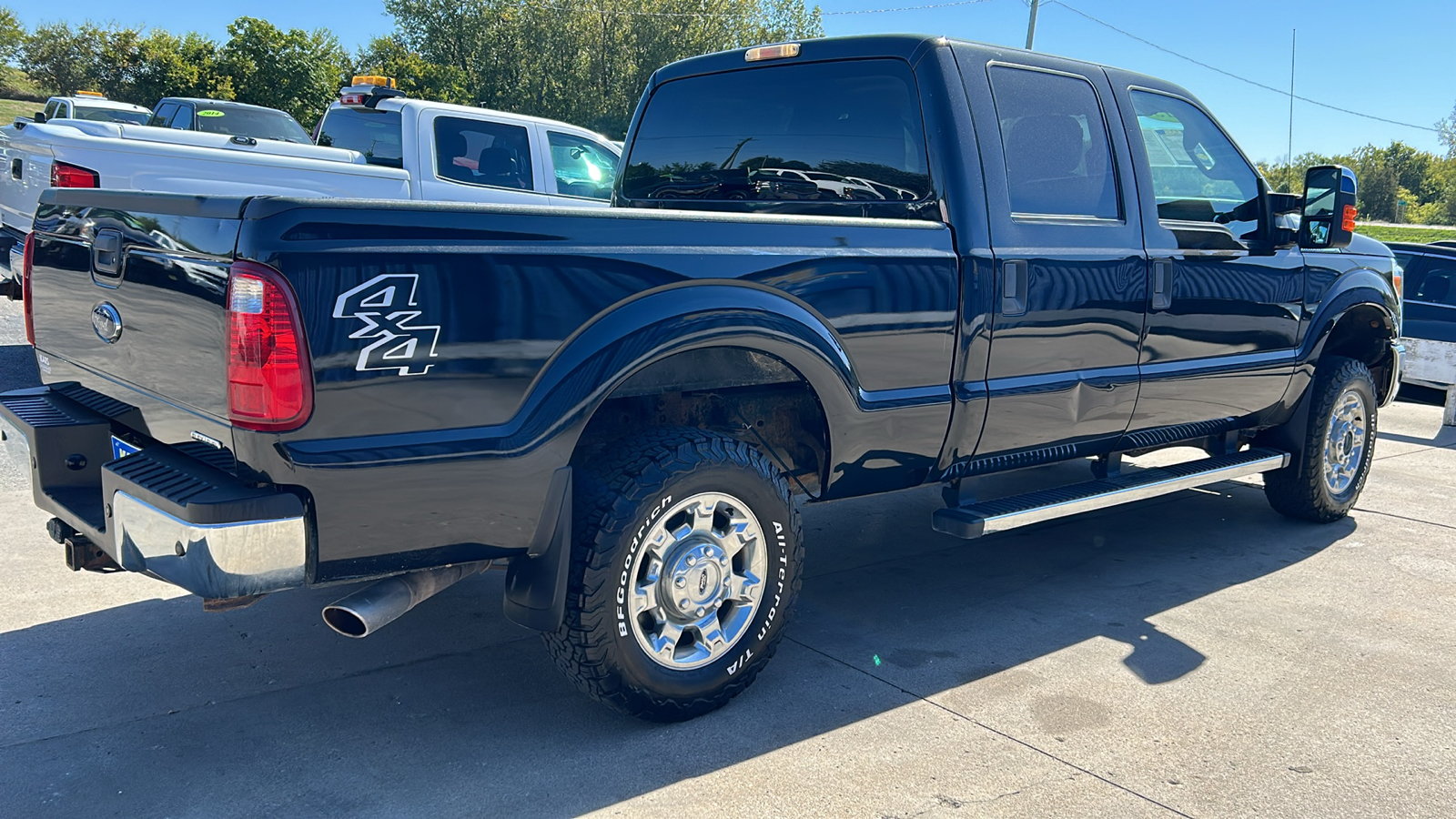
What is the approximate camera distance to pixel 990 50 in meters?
4.23

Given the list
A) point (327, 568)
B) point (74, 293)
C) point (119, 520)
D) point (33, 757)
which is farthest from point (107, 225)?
point (33, 757)

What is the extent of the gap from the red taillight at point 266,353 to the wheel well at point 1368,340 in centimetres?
503

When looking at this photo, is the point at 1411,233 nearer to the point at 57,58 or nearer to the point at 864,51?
the point at 864,51

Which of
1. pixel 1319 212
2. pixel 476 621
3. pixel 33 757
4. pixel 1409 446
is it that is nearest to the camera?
pixel 33 757

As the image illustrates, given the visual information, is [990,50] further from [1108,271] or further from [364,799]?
[364,799]

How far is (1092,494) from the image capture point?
444 centimetres

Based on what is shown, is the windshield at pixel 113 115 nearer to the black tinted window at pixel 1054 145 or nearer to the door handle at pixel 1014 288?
the black tinted window at pixel 1054 145

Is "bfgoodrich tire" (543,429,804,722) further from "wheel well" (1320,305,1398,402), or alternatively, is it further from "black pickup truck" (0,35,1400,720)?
"wheel well" (1320,305,1398,402)

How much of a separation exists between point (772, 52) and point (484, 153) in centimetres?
467

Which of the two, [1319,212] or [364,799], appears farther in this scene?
[1319,212]

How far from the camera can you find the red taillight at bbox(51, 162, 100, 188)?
289 inches

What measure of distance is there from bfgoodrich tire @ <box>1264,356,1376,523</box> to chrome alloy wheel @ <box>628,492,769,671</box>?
11.7 feet

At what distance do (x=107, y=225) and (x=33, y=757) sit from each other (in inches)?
56.5

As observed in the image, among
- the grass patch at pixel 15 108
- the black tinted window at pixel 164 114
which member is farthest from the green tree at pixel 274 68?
the black tinted window at pixel 164 114
